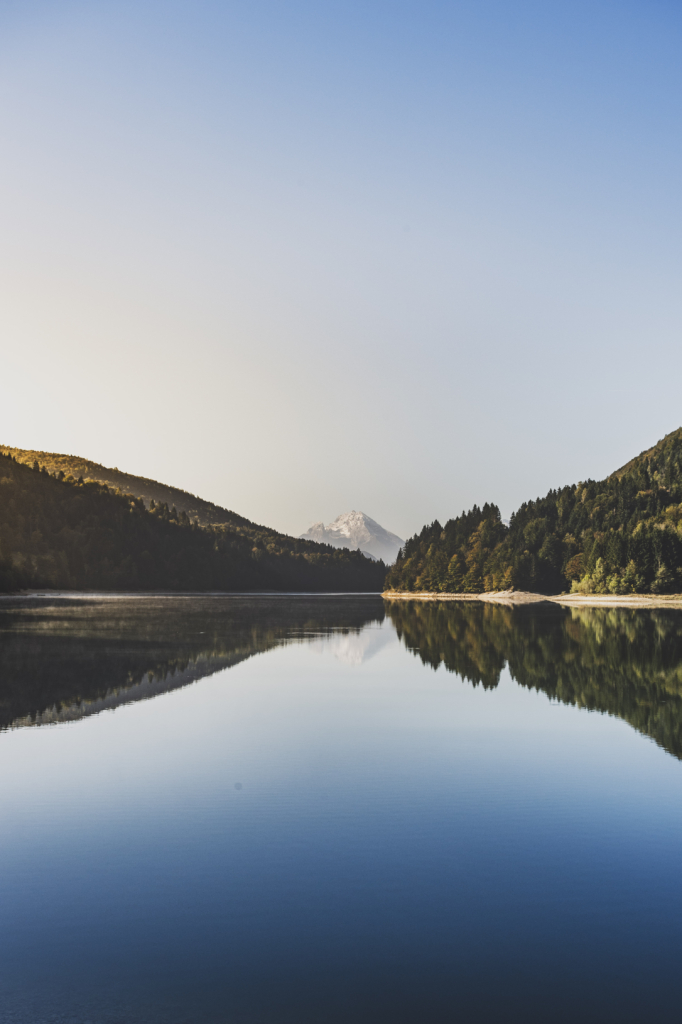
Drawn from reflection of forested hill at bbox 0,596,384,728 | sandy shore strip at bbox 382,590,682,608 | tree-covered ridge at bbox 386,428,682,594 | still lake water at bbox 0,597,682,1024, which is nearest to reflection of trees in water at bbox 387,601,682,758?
still lake water at bbox 0,597,682,1024

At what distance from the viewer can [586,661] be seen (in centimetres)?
4450

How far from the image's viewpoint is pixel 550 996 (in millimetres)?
8695

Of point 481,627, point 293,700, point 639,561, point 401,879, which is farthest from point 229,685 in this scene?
point 639,561

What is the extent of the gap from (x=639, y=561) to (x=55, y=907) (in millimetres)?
147242

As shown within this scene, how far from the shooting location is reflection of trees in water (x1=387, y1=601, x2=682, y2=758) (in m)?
29.1

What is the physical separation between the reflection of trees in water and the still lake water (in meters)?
0.57

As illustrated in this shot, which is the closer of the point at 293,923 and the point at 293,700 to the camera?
the point at 293,923

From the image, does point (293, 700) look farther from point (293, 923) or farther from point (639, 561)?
point (639, 561)

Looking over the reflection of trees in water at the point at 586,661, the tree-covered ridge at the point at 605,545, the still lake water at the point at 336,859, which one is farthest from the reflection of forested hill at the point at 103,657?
the tree-covered ridge at the point at 605,545

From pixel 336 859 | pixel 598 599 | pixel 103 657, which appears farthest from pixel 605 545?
pixel 336 859

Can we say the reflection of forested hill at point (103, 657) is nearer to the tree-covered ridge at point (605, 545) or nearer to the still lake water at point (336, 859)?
the still lake water at point (336, 859)

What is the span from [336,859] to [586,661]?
34746 mm

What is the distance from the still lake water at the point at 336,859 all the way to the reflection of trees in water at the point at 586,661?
1.87 ft

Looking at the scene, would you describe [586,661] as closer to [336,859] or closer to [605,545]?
[336,859]
